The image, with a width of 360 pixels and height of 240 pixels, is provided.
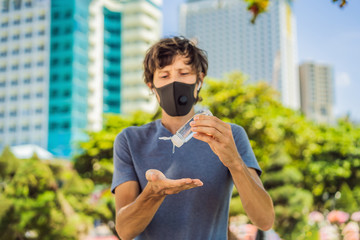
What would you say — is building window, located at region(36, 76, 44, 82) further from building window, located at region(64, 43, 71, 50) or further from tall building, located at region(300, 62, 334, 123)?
tall building, located at region(300, 62, 334, 123)

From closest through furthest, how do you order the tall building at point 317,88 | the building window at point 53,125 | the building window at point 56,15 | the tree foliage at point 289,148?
the tree foliage at point 289,148
the building window at point 53,125
the building window at point 56,15
the tall building at point 317,88

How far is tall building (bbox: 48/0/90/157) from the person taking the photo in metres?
50.3

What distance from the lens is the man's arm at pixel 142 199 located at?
51.8 inches

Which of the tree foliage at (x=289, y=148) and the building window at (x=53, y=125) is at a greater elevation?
the tree foliage at (x=289, y=148)

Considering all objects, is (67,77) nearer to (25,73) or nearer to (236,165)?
(25,73)

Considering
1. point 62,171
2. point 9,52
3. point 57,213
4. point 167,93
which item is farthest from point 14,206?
point 9,52

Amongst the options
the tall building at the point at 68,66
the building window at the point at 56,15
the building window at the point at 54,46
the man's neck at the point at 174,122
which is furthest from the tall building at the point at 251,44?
the man's neck at the point at 174,122

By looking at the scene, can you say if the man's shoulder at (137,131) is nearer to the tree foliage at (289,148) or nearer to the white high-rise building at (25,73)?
the tree foliage at (289,148)

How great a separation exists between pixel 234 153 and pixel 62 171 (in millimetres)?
9634

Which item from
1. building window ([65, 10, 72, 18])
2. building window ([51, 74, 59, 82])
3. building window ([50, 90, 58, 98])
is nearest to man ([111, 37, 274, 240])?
building window ([50, 90, 58, 98])

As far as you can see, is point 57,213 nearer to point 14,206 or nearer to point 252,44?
point 14,206

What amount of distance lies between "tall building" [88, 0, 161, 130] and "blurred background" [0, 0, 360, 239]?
138 mm

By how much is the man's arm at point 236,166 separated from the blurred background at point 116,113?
489 mm

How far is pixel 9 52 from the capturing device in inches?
2277
